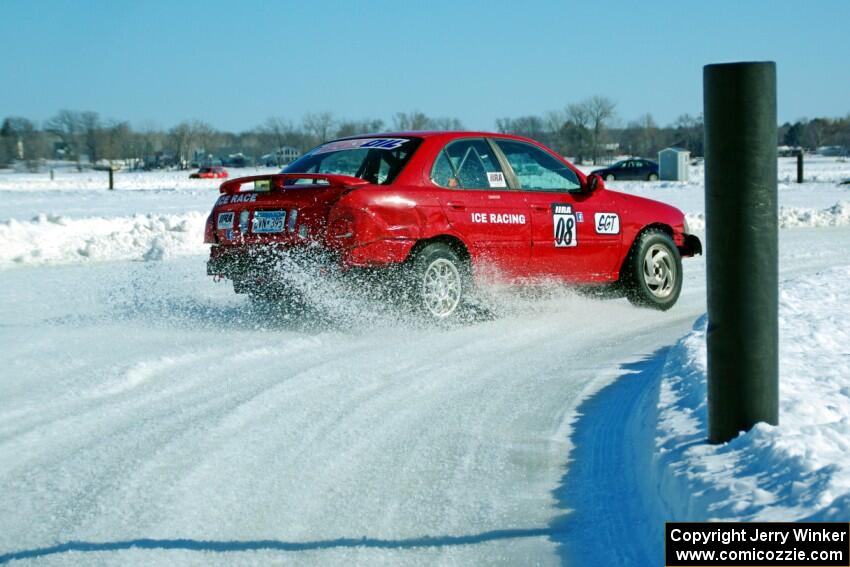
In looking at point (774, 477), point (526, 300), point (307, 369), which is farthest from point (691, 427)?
point (526, 300)

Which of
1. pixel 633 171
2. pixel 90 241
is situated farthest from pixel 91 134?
pixel 90 241

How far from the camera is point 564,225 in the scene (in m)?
7.73

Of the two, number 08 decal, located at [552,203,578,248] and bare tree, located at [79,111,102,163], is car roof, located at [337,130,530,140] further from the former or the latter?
bare tree, located at [79,111,102,163]

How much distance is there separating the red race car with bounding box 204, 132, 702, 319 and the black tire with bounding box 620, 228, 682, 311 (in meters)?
0.02

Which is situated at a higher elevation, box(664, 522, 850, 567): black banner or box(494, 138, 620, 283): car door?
box(494, 138, 620, 283): car door

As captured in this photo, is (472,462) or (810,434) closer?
(810,434)

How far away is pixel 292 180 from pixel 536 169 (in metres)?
2.05

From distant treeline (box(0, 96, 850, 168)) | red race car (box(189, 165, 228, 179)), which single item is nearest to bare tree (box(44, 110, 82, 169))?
distant treeline (box(0, 96, 850, 168))

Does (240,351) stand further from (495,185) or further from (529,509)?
(529,509)

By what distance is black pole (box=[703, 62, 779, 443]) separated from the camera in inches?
115

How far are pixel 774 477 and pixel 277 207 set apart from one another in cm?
450

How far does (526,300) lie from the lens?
25.8ft

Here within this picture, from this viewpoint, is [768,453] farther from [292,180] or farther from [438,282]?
[292,180]

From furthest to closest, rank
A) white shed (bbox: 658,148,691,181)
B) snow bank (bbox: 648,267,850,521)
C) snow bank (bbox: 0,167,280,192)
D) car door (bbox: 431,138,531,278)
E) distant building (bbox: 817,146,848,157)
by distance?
1. distant building (bbox: 817,146,848,157)
2. white shed (bbox: 658,148,691,181)
3. snow bank (bbox: 0,167,280,192)
4. car door (bbox: 431,138,531,278)
5. snow bank (bbox: 648,267,850,521)
